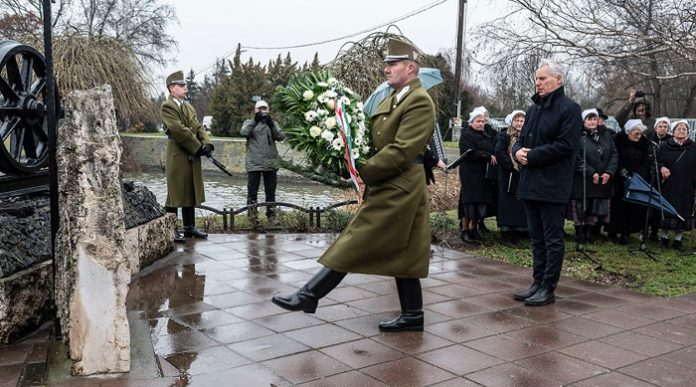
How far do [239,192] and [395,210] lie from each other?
13.1m

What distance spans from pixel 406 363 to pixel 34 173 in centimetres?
386

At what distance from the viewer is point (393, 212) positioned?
4.49 m

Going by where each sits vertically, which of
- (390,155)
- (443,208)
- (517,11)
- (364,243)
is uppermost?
(517,11)

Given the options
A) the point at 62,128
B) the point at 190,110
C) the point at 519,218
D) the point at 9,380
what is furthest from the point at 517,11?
the point at 9,380

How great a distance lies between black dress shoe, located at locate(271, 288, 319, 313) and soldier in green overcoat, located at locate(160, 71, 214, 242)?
153 inches

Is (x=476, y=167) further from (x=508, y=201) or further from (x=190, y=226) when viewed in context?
(x=190, y=226)

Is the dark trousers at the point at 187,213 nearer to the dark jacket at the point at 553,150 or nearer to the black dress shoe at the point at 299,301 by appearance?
the black dress shoe at the point at 299,301

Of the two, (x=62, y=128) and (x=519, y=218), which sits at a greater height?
(x=62, y=128)

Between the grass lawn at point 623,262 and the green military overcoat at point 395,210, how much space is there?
2.86 metres

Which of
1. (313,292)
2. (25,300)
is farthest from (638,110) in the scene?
(25,300)

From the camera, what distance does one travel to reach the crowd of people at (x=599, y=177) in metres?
8.43

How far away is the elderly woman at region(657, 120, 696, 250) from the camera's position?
8.65 meters

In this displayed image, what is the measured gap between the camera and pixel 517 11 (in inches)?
361

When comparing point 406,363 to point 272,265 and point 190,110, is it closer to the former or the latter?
point 272,265
